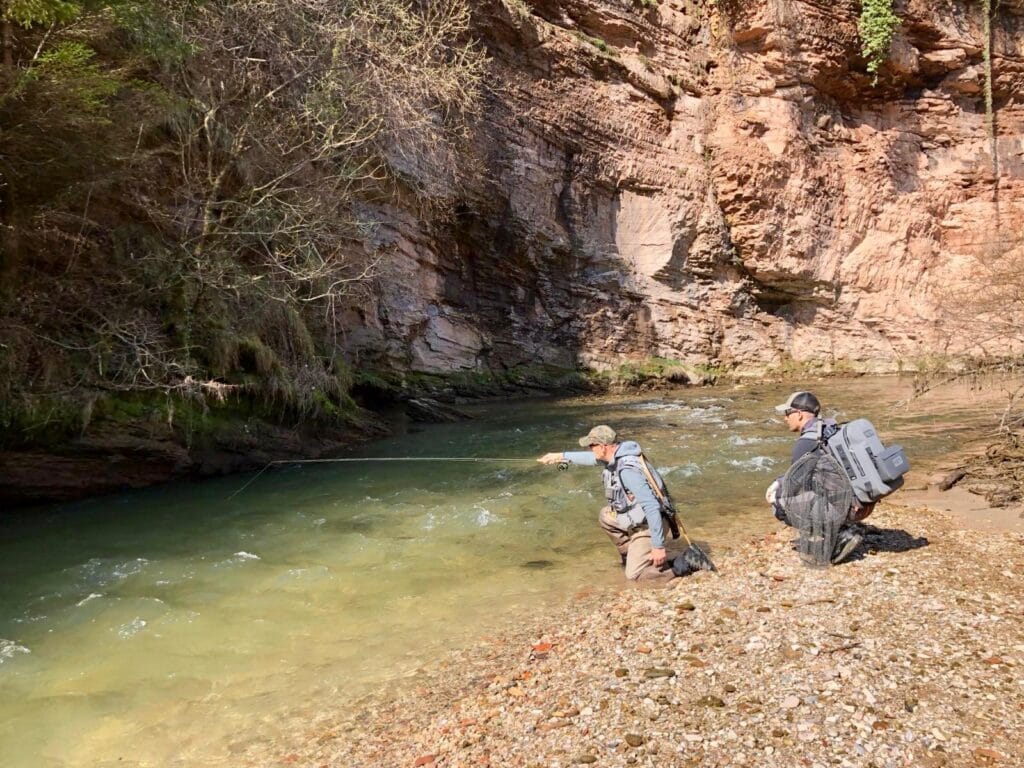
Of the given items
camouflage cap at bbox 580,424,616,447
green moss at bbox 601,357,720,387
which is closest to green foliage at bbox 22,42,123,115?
camouflage cap at bbox 580,424,616,447

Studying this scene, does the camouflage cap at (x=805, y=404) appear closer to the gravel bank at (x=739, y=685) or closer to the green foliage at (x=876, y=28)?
the gravel bank at (x=739, y=685)

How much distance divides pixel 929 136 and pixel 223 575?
94.5ft

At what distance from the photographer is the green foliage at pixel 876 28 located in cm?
2312

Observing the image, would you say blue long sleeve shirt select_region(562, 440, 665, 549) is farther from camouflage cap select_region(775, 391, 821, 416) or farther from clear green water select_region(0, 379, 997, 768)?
camouflage cap select_region(775, 391, 821, 416)

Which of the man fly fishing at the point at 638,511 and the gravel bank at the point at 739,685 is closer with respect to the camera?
the gravel bank at the point at 739,685

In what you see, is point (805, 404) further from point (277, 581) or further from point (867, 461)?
point (277, 581)

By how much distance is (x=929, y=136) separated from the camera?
25266mm

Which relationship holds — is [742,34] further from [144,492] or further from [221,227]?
[144,492]

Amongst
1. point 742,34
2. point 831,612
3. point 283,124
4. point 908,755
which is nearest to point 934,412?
point 831,612

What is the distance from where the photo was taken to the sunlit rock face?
20828 millimetres

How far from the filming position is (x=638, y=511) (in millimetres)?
5328

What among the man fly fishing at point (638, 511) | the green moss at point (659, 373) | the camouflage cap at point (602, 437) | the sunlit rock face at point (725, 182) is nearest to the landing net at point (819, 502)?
the man fly fishing at point (638, 511)

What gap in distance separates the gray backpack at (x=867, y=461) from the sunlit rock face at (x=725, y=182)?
1513 centimetres

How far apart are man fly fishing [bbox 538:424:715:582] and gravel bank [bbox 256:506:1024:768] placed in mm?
419
